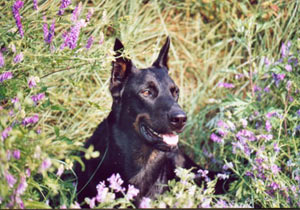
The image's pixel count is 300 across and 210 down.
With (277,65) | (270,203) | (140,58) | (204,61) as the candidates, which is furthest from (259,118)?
(140,58)

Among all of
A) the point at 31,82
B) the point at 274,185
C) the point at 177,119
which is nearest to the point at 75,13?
the point at 31,82

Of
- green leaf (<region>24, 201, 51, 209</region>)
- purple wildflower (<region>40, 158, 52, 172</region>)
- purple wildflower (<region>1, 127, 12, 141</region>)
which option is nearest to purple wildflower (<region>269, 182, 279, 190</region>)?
green leaf (<region>24, 201, 51, 209</region>)

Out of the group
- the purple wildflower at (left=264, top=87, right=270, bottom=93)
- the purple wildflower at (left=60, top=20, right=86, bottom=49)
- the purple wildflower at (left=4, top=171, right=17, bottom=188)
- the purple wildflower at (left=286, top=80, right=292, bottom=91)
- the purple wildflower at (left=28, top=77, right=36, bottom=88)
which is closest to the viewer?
the purple wildflower at (left=4, top=171, right=17, bottom=188)

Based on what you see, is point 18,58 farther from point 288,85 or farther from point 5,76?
point 288,85

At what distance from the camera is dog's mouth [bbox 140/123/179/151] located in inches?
124

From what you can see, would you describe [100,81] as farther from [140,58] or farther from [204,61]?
[204,61]

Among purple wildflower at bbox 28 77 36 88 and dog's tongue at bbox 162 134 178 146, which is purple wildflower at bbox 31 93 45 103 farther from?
dog's tongue at bbox 162 134 178 146

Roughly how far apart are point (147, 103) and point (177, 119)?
13.8 inches

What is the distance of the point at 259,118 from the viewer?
3820 mm

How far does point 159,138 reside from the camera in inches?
126

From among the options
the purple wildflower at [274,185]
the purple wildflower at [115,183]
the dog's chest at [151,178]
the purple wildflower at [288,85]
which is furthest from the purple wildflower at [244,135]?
the purple wildflower at [115,183]

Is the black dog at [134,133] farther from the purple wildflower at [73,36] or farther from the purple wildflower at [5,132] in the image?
the purple wildflower at [5,132]

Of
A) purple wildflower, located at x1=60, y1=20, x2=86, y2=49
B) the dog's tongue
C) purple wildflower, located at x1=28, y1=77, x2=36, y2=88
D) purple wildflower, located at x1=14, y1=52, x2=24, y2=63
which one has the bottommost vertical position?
the dog's tongue

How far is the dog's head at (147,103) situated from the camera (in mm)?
3131
